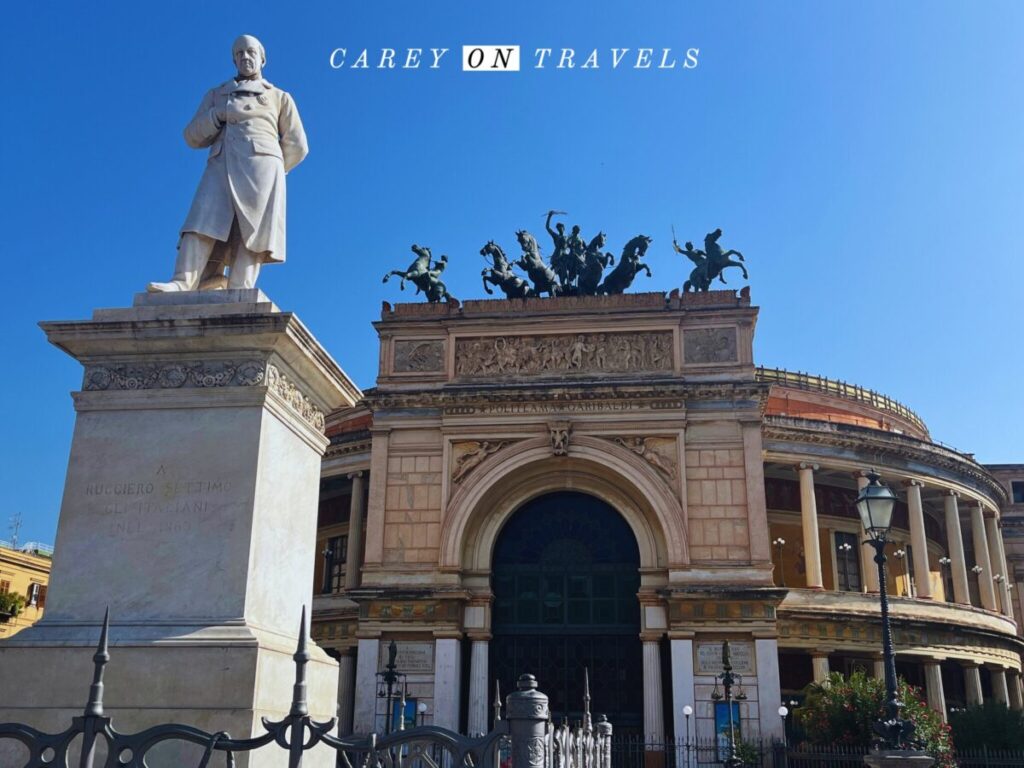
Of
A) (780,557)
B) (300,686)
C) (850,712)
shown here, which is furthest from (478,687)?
(300,686)

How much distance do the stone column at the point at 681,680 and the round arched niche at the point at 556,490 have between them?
2.53 m

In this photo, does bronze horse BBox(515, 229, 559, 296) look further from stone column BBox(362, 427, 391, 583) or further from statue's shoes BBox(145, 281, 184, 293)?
statue's shoes BBox(145, 281, 184, 293)

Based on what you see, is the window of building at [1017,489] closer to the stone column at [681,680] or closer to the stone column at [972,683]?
the stone column at [972,683]

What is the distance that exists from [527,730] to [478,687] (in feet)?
78.5

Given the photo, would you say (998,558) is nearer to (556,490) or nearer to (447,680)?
(556,490)

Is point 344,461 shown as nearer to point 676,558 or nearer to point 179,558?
point 676,558

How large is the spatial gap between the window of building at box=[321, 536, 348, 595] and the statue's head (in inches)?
1210

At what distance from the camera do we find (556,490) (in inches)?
1204

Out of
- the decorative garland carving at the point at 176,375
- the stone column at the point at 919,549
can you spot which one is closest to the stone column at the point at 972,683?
the stone column at the point at 919,549

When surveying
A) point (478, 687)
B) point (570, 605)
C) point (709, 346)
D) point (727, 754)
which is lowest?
point (727, 754)

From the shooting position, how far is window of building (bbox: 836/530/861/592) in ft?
129

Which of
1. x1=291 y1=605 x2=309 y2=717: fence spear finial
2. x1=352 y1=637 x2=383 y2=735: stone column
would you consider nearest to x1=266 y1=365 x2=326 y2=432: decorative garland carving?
x1=291 y1=605 x2=309 y2=717: fence spear finial

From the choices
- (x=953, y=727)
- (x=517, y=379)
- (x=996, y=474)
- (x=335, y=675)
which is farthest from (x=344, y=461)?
(x=996, y=474)

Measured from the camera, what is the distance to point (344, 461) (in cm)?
3697
